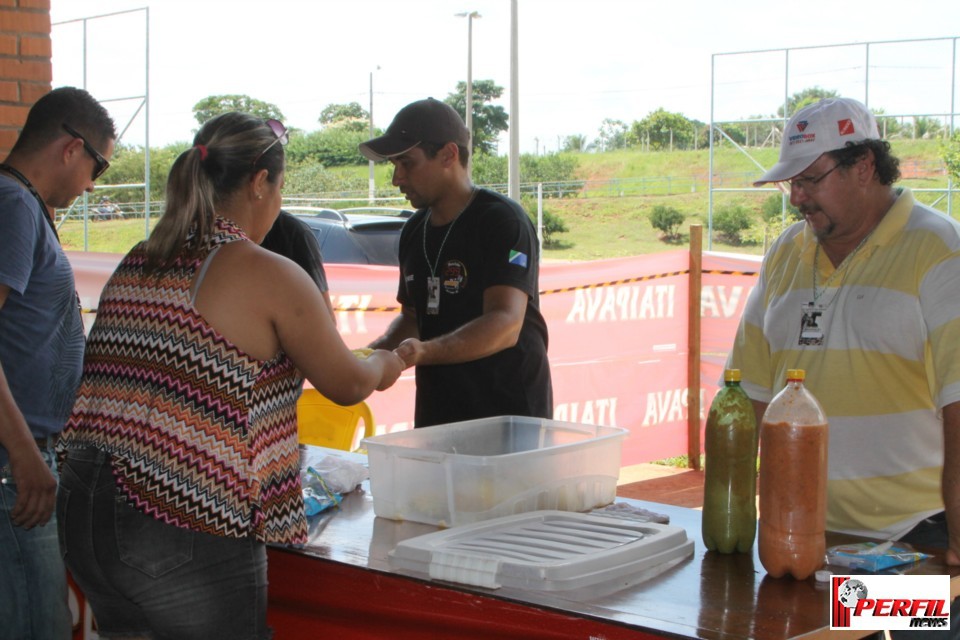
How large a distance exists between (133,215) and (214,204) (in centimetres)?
2575

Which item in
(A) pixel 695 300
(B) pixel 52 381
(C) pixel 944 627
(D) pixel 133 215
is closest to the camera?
(C) pixel 944 627

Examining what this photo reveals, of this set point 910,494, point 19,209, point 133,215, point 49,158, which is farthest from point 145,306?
point 133,215

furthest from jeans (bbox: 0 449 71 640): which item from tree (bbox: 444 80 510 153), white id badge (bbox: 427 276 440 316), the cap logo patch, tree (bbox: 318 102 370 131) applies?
tree (bbox: 318 102 370 131)

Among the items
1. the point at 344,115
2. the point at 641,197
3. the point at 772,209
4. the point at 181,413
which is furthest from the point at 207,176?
the point at 344,115

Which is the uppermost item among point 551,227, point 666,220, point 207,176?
point 666,220

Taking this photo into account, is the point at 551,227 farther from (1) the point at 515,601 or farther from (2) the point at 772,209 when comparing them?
(1) the point at 515,601

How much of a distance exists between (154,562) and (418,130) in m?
1.81

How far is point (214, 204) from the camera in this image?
6.45ft

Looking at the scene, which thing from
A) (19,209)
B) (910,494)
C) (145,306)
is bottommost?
(910,494)

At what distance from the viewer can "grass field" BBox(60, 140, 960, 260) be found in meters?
22.2

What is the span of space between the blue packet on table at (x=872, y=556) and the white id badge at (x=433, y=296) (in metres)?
1.61

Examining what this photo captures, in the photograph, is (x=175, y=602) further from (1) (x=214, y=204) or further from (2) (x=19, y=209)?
(2) (x=19, y=209)

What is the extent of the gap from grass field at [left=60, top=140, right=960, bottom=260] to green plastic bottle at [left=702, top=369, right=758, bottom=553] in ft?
65.7

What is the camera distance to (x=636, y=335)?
7055 millimetres
